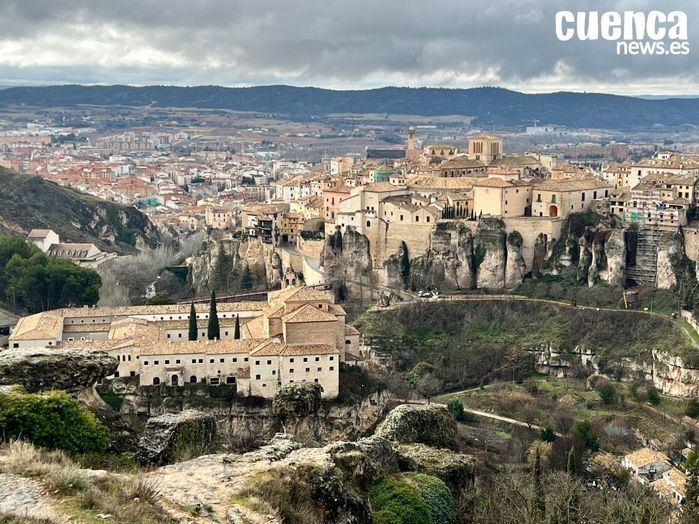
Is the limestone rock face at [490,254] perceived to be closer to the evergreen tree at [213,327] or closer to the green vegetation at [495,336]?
the green vegetation at [495,336]

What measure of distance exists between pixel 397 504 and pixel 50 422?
455 cm

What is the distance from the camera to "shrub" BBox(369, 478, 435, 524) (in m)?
12.5

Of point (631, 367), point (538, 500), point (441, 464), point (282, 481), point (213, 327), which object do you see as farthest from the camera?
point (631, 367)

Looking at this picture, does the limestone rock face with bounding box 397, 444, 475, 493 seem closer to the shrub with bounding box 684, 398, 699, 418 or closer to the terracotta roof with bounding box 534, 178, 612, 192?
the shrub with bounding box 684, 398, 699, 418

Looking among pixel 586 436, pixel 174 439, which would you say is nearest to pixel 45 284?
pixel 586 436

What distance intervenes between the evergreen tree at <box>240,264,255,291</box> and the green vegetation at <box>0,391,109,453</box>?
39500 mm

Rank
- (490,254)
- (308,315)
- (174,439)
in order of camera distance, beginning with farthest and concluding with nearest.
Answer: (490,254) < (308,315) < (174,439)

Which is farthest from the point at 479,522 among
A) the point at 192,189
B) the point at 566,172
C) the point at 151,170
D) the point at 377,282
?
the point at 151,170

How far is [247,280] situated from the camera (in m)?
52.8

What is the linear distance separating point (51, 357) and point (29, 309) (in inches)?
1396

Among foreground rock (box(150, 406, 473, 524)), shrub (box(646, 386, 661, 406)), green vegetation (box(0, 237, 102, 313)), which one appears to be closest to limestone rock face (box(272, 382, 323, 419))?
foreground rock (box(150, 406, 473, 524))

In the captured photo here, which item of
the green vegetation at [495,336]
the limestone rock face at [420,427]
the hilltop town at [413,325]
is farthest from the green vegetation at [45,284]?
the limestone rock face at [420,427]

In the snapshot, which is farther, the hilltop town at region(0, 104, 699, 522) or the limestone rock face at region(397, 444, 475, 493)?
the hilltop town at region(0, 104, 699, 522)

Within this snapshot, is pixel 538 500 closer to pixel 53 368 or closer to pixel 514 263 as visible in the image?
pixel 53 368
